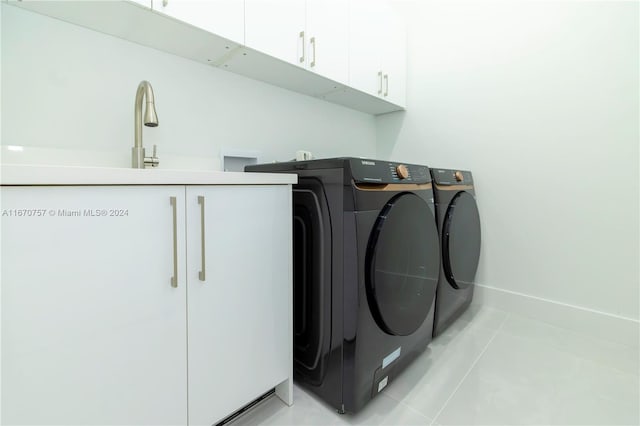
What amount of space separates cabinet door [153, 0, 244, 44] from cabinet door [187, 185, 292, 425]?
0.75 m

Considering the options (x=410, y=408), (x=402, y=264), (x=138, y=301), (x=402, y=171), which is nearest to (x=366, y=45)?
(x=402, y=171)

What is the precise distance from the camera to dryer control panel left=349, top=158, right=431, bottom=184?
3.37 ft

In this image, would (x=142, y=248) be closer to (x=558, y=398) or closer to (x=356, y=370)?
(x=356, y=370)

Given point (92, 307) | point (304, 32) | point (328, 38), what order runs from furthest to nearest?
point (328, 38) → point (304, 32) → point (92, 307)

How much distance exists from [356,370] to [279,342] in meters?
0.30

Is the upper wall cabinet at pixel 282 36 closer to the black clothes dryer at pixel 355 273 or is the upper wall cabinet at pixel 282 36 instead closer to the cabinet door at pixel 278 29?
the cabinet door at pixel 278 29

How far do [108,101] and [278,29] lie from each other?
2.80ft

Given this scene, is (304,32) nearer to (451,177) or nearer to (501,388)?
(451,177)

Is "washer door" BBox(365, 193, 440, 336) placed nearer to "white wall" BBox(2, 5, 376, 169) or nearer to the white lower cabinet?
the white lower cabinet

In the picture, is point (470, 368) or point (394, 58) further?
point (394, 58)

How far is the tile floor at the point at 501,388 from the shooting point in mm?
1114

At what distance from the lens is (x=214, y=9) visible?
1.20 m

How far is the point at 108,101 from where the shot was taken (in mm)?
1258

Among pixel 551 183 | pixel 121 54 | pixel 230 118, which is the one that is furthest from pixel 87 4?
pixel 551 183
